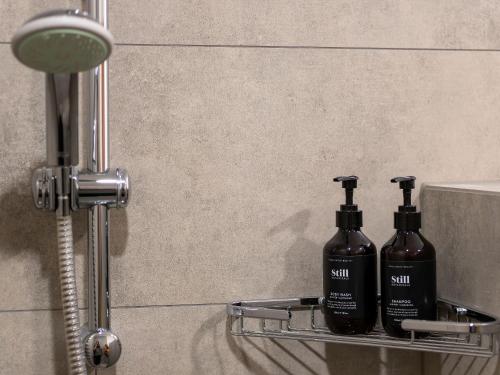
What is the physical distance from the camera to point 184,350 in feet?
2.97

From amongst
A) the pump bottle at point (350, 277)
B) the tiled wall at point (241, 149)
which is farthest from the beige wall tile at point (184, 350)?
the pump bottle at point (350, 277)

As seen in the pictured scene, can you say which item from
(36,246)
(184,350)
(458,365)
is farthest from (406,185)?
(36,246)

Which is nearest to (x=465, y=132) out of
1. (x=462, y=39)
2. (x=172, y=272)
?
(x=462, y=39)

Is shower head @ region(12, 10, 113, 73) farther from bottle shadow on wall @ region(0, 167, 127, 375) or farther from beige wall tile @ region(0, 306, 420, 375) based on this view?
beige wall tile @ region(0, 306, 420, 375)

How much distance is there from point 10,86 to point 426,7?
0.61 meters

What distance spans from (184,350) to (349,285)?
26cm

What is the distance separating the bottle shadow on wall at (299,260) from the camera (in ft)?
3.03

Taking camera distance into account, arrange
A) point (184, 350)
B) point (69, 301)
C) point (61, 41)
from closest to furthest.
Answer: point (61, 41)
point (69, 301)
point (184, 350)

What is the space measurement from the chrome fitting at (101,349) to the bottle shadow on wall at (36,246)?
0.23ft

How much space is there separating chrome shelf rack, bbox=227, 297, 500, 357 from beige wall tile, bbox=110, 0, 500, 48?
1.23 ft

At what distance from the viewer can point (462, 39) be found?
3.14 ft

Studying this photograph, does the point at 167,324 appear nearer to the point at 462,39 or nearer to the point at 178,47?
the point at 178,47

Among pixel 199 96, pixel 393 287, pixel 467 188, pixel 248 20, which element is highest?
pixel 248 20

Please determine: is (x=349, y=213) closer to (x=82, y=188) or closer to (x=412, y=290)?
(x=412, y=290)
